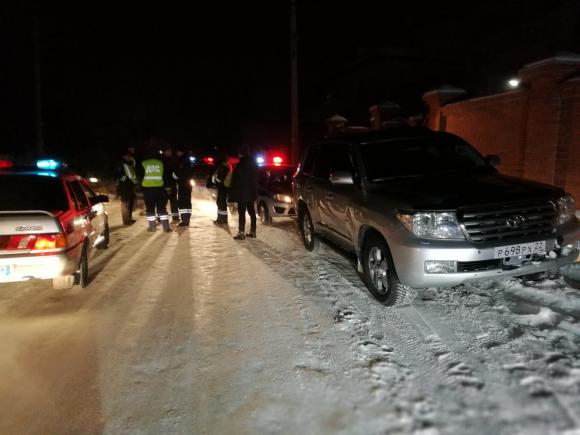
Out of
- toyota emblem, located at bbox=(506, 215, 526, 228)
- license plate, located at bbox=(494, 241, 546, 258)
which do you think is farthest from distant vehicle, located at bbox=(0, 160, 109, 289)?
toyota emblem, located at bbox=(506, 215, 526, 228)

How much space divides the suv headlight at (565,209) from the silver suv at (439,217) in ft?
0.04

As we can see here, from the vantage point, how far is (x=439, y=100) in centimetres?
1374

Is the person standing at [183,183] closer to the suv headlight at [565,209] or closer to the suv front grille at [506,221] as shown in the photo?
the suv front grille at [506,221]

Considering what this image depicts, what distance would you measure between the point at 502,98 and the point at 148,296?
31.2 ft

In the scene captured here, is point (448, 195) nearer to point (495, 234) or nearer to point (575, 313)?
point (495, 234)

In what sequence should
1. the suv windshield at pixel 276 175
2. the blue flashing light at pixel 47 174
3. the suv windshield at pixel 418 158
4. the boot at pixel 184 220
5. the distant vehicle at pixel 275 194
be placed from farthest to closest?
the suv windshield at pixel 276 175, the boot at pixel 184 220, the distant vehicle at pixel 275 194, the blue flashing light at pixel 47 174, the suv windshield at pixel 418 158

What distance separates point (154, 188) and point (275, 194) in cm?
260

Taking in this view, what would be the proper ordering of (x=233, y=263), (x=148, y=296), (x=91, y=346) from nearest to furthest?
(x=91, y=346), (x=148, y=296), (x=233, y=263)

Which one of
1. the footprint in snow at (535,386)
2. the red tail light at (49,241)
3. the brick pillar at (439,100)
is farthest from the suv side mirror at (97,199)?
the brick pillar at (439,100)

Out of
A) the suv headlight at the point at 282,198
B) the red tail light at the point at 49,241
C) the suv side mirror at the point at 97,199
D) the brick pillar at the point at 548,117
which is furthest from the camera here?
the suv headlight at the point at 282,198

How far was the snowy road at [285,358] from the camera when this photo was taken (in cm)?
310

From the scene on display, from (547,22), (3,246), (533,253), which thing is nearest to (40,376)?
(3,246)

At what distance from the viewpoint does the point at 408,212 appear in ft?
14.6

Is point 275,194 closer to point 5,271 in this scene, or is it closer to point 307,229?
point 307,229
